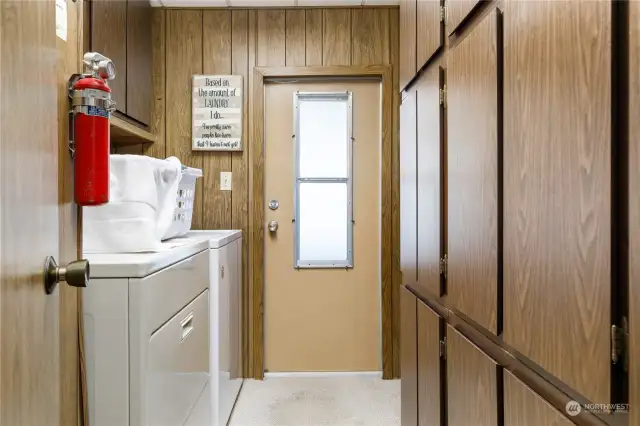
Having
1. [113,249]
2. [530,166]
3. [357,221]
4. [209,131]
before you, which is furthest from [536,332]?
[209,131]

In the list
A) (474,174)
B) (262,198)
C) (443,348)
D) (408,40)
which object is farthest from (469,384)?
(262,198)

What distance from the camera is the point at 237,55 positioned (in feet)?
9.90

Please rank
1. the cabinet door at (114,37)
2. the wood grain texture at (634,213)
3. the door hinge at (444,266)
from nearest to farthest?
the wood grain texture at (634,213) → the door hinge at (444,266) → the cabinet door at (114,37)

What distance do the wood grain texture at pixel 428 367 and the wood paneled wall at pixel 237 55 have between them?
1391mm

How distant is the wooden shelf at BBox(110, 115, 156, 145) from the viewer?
2.37 metres

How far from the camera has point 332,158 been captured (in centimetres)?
311

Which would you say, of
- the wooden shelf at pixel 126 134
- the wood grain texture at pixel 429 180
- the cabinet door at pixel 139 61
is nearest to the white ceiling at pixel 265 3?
the cabinet door at pixel 139 61

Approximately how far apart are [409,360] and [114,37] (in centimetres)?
198

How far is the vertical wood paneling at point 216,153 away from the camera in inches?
118

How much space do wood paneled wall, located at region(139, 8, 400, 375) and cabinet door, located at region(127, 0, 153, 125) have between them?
166 millimetres

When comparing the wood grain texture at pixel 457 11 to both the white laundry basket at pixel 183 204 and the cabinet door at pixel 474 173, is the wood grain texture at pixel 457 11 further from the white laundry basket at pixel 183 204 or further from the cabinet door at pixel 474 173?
the white laundry basket at pixel 183 204

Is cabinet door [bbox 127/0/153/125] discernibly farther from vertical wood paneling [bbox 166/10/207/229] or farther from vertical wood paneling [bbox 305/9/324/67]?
vertical wood paneling [bbox 305/9/324/67]

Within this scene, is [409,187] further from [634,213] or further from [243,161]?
[243,161]

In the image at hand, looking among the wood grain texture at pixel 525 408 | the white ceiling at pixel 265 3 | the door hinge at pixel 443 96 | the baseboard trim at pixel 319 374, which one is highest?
the white ceiling at pixel 265 3
